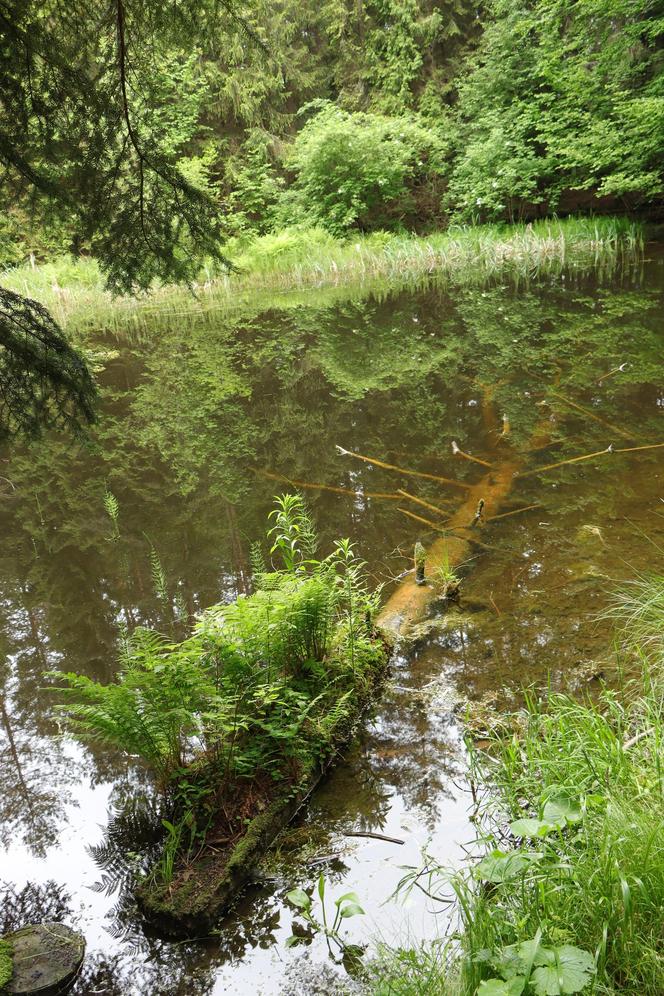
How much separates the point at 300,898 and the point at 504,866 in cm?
79

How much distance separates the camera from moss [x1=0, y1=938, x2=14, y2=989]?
205 cm

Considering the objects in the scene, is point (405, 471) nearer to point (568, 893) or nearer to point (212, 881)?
point (212, 881)

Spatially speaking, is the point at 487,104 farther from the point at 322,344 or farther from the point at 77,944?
the point at 77,944

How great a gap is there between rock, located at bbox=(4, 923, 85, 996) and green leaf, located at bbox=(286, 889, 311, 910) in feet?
2.33

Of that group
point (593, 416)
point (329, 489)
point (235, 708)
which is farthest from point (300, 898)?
point (593, 416)

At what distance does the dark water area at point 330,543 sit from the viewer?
8.05 feet

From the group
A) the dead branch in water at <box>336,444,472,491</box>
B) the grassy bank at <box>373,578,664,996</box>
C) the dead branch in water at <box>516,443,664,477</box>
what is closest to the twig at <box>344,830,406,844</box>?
the grassy bank at <box>373,578,664,996</box>

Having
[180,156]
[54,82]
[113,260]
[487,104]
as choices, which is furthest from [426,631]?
[180,156]

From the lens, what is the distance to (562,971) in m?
1.46

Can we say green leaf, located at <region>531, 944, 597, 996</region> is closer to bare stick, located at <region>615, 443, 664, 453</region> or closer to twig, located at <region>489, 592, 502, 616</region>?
twig, located at <region>489, 592, 502, 616</region>

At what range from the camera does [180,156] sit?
27328 millimetres

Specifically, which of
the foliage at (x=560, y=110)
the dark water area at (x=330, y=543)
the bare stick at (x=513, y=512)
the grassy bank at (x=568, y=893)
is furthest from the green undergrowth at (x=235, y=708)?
the foliage at (x=560, y=110)

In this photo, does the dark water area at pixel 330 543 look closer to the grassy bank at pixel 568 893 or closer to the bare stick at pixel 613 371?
the bare stick at pixel 613 371

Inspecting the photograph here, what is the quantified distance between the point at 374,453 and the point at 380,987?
5109mm
